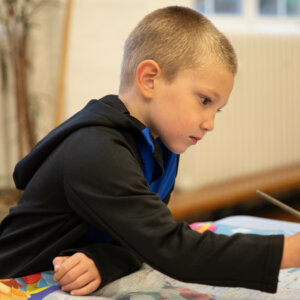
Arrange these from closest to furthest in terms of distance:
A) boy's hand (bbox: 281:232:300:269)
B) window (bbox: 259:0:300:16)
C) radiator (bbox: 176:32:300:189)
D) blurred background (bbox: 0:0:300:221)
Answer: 1. boy's hand (bbox: 281:232:300:269)
2. blurred background (bbox: 0:0:300:221)
3. radiator (bbox: 176:32:300:189)
4. window (bbox: 259:0:300:16)

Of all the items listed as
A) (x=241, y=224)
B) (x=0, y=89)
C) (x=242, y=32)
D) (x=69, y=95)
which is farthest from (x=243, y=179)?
(x=241, y=224)

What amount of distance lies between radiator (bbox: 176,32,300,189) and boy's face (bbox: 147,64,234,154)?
8.00 ft

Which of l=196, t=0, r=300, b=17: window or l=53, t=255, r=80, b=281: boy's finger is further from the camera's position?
l=196, t=0, r=300, b=17: window

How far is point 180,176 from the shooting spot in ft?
11.7

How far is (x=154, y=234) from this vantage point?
0.83 m

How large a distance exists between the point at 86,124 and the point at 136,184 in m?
0.16

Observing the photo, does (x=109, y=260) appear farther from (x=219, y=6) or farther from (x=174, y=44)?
(x=219, y=6)

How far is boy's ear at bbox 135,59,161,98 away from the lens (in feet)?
3.47

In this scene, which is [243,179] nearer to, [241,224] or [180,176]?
[180,176]

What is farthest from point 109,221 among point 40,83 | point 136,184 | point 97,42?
point 40,83

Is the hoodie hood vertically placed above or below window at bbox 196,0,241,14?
below

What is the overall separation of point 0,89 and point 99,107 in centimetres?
253

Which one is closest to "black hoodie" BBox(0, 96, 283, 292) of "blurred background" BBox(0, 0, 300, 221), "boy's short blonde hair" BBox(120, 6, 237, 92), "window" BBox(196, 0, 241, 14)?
"boy's short blonde hair" BBox(120, 6, 237, 92)

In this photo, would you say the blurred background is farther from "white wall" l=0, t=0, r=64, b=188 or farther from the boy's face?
the boy's face
